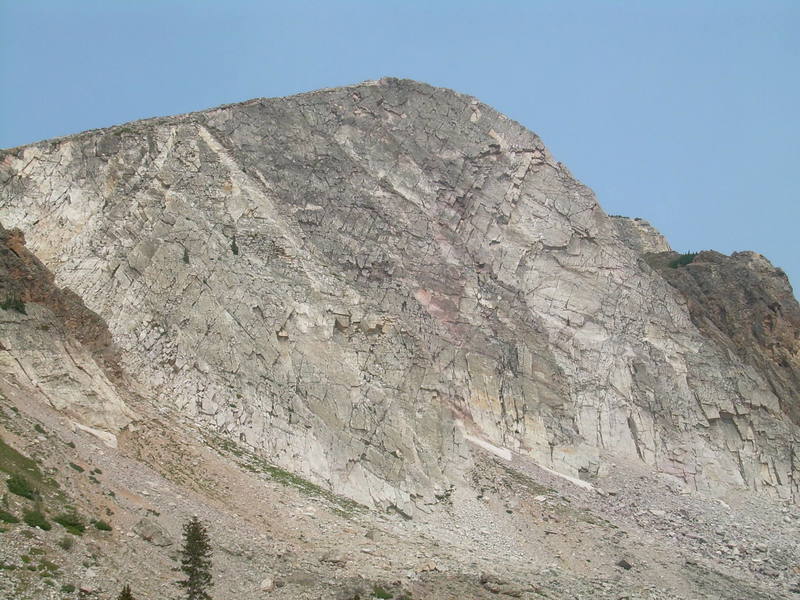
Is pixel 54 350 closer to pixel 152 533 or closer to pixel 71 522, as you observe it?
pixel 152 533

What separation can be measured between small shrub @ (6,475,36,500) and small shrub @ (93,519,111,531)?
1.80 meters

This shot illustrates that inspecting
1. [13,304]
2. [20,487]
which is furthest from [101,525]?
[13,304]

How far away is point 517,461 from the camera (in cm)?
4378

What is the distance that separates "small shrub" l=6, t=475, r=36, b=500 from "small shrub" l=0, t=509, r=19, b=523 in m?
1.13

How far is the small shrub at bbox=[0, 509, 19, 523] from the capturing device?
22422 mm

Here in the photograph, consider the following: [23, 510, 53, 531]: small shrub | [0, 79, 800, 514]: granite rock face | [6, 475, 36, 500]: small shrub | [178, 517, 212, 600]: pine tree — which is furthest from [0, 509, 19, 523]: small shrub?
[0, 79, 800, 514]: granite rock face

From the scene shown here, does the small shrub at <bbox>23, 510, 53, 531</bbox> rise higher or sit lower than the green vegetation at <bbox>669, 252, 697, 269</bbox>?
lower

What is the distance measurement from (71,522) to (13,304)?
40.2ft

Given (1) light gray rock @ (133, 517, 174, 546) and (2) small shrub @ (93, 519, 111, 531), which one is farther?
(1) light gray rock @ (133, 517, 174, 546)

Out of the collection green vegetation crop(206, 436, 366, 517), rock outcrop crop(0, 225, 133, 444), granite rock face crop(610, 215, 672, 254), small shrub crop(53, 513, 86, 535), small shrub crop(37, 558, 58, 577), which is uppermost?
granite rock face crop(610, 215, 672, 254)

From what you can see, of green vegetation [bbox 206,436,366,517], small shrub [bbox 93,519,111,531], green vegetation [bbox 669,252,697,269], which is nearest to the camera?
small shrub [bbox 93,519,111,531]

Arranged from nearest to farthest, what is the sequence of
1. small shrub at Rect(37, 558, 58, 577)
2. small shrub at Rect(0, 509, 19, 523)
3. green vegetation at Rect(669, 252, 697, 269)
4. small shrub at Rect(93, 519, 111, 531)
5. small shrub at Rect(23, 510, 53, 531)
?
small shrub at Rect(37, 558, 58, 577), small shrub at Rect(0, 509, 19, 523), small shrub at Rect(23, 510, 53, 531), small shrub at Rect(93, 519, 111, 531), green vegetation at Rect(669, 252, 697, 269)

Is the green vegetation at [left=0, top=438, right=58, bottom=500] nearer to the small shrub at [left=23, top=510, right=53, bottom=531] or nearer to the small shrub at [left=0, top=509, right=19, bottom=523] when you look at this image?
the small shrub at [left=23, top=510, right=53, bottom=531]

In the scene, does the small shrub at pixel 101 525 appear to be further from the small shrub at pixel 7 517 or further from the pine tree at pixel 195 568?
the small shrub at pixel 7 517
